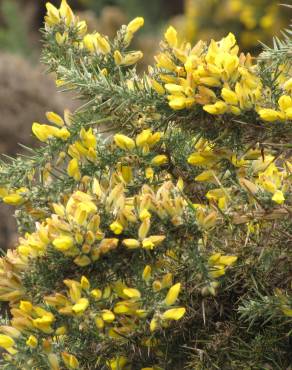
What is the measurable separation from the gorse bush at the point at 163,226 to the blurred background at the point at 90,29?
85 cm

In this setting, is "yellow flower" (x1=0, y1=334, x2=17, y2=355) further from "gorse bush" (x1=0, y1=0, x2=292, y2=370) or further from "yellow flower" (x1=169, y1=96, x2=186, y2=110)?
"yellow flower" (x1=169, y1=96, x2=186, y2=110)

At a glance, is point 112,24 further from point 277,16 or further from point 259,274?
point 259,274

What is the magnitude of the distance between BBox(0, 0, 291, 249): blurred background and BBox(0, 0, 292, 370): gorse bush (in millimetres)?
847

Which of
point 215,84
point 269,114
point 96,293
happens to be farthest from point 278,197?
point 96,293

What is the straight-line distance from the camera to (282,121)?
1.62 meters

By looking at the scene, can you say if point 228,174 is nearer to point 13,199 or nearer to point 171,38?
point 171,38

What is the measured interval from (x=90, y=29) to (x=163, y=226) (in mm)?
9184

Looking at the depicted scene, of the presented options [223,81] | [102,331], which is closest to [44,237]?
[102,331]

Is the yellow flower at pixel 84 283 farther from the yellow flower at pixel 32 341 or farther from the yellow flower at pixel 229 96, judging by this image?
the yellow flower at pixel 229 96

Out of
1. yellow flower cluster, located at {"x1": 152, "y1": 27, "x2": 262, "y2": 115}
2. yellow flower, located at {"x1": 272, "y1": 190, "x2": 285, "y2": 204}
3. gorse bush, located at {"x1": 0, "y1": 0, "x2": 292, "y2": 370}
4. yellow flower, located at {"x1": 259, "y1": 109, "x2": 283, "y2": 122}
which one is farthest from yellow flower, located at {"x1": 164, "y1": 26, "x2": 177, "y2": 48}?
yellow flower, located at {"x1": 272, "y1": 190, "x2": 285, "y2": 204}

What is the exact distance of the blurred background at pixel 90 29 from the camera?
598cm

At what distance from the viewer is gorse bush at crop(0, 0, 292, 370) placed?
5.20ft

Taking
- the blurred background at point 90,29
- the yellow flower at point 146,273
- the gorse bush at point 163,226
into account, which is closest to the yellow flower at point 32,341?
the gorse bush at point 163,226

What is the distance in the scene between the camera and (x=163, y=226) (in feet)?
5.27
